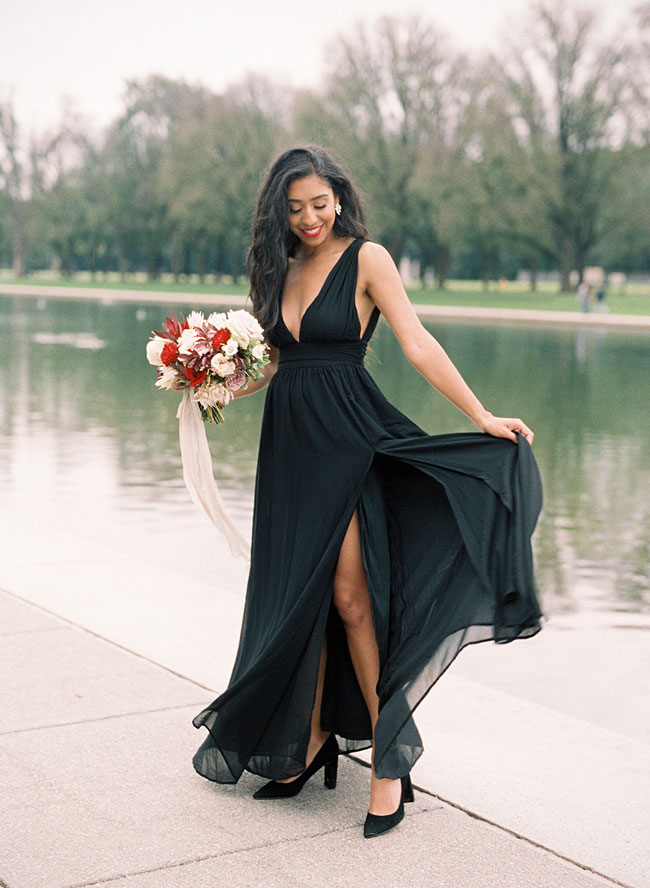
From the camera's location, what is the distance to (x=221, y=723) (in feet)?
12.0

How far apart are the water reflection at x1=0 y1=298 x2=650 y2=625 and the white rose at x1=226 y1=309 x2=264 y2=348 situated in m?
0.67

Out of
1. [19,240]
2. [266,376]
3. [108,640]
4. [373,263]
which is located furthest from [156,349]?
A: [19,240]

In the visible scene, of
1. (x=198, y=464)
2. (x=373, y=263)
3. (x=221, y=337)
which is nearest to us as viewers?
(x=373, y=263)

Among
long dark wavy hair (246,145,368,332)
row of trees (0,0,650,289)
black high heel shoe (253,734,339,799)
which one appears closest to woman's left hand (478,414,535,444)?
long dark wavy hair (246,145,368,332)

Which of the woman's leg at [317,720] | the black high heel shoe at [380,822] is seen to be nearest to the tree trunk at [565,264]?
the woman's leg at [317,720]

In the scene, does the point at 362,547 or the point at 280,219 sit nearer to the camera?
the point at 362,547

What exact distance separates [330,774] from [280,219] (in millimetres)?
1667

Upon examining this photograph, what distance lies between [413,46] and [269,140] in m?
13.8

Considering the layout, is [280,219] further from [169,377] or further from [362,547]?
[362,547]

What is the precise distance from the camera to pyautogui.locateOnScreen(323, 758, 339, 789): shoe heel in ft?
12.2

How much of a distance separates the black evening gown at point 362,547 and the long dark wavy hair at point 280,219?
0.12 m

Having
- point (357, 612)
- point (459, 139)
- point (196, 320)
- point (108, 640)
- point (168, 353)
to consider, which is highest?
point (459, 139)

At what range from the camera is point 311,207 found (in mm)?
3668

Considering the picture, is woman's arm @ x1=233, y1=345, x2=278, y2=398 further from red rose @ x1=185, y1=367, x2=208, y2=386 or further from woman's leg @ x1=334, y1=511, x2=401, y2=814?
woman's leg @ x1=334, y1=511, x2=401, y2=814
